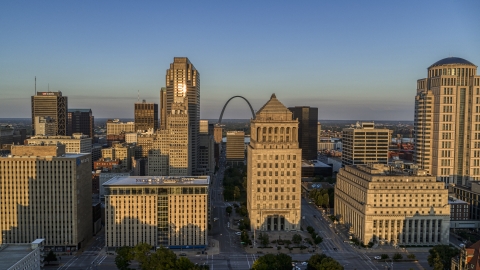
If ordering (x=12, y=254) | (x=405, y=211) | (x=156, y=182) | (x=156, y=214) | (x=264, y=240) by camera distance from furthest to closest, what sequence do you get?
(x=405, y=211) < (x=156, y=182) < (x=264, y=240) < (x=156, y=214) < (x=12, y=254)

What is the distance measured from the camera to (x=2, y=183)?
13950 centimetres

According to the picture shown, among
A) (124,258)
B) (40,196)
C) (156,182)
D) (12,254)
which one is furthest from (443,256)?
(40,196)

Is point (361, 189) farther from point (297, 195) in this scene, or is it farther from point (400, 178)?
point (297, 195)

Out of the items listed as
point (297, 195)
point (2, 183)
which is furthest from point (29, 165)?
point (297, 195)

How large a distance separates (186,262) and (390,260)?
68.1 meters

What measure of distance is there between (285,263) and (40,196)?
87363mm

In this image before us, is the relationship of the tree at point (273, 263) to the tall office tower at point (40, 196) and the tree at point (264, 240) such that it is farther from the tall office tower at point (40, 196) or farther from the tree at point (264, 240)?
the tall office tower at point (40, 196)

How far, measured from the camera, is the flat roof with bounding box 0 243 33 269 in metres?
100

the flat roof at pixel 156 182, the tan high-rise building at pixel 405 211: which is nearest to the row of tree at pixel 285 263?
the tan high-rise building at pixel 405 211

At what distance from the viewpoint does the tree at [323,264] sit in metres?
110

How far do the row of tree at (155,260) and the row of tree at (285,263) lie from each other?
1589 cm

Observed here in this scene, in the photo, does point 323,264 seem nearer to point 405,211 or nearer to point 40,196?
point 405,211

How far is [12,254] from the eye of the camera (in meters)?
108

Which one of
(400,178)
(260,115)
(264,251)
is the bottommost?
(264,251)
